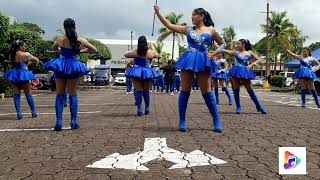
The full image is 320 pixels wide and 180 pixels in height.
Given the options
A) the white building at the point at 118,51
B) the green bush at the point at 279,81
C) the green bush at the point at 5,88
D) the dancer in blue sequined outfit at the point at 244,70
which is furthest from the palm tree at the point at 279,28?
the dancer in blue sequined outfit at the point at 244,70

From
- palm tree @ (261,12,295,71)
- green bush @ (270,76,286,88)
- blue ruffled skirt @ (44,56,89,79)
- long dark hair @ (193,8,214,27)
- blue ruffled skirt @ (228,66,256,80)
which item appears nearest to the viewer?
long dark hair @ (193,8,214,27)

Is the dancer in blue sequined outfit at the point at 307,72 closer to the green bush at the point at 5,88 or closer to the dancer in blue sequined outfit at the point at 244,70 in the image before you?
the dancer in blue sequined outfit at the point at 244,70

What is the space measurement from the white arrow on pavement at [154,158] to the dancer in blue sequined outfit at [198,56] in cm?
168

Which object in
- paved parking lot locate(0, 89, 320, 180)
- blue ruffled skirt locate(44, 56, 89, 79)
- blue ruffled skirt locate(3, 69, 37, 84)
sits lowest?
paved parking lot locate(0, 89, 320, 180)

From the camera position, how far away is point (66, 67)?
7090mm

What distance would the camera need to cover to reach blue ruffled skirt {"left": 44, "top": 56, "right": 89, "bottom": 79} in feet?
23.1

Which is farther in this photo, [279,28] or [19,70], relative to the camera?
[279,28]

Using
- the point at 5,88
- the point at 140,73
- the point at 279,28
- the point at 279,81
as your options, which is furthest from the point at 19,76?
the point at 279,28

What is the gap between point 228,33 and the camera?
76.6 meters

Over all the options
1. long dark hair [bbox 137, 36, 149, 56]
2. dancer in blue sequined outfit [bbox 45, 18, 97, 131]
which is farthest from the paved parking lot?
long dark hair [bbox 137, 36, 149, 56]

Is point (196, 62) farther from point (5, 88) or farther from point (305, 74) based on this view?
point (5, 88)

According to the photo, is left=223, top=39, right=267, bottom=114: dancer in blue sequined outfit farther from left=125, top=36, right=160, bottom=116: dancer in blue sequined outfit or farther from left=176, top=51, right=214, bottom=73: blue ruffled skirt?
left=176, top=51, right=214, bottom=73: blue ruffled skirt

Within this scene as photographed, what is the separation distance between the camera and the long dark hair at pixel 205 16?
6793 millimetres

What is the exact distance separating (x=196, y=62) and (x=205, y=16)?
81cm
